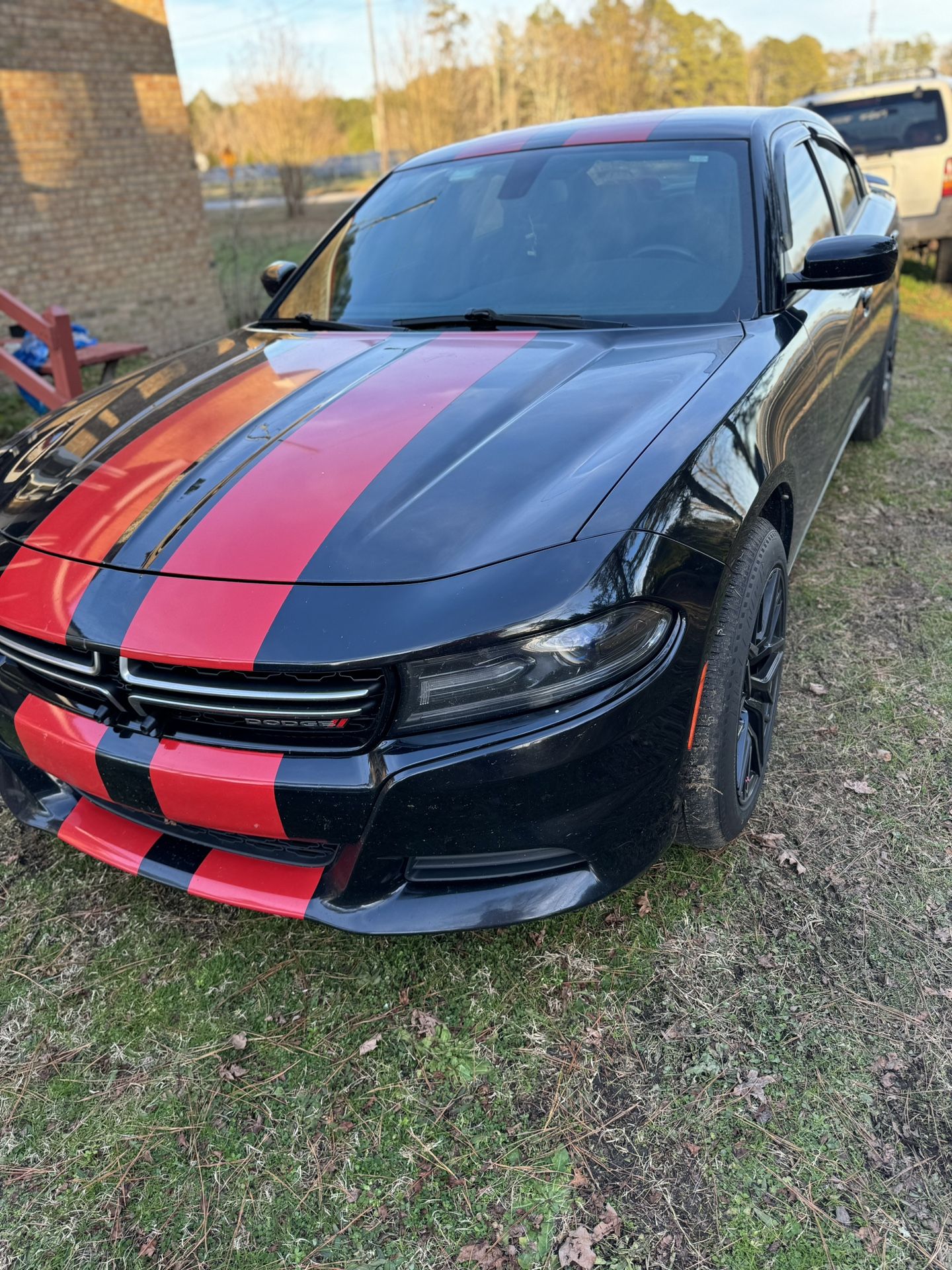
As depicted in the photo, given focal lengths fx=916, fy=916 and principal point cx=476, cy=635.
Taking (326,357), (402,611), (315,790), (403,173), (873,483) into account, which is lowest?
(873,483)

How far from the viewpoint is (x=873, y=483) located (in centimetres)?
436

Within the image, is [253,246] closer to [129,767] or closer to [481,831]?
[129,767]

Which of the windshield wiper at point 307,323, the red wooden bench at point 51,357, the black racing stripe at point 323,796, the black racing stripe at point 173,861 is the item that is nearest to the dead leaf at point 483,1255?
the black racing stripe at point 323,796

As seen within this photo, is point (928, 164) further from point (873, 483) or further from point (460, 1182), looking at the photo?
point (460, 1182)

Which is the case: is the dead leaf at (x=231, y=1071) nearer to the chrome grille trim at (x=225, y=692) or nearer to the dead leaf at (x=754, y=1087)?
the chrome grille trim at (x=225, y=692)

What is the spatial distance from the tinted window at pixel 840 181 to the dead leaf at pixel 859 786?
7.22 ft

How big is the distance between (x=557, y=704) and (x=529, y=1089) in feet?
2.44

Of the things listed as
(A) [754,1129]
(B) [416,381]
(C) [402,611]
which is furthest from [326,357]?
(A) [754,1129]

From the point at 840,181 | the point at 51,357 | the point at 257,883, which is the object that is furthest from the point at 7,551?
the point at 840,181

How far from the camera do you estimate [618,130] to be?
2.81 metres

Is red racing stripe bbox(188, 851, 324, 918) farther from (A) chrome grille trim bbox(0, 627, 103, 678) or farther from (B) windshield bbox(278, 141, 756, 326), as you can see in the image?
(B) windshield bbox(278, 141, 756, 326)

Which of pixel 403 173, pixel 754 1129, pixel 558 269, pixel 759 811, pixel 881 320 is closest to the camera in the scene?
pixel 754 1129

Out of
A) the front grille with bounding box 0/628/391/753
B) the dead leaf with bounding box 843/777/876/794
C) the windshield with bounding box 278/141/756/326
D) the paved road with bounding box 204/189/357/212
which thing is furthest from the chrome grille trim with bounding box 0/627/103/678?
the paved road with bounding box 204/189/357/212

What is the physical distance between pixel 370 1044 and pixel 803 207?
8.80ft
